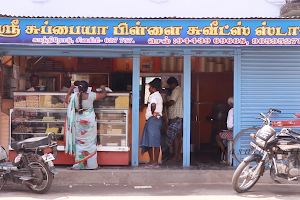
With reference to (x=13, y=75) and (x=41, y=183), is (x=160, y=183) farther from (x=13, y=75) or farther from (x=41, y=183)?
(x=13, y=75)

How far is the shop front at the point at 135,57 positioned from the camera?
704cm

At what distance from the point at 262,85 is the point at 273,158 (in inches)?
75.8

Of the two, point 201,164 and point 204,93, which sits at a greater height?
point 204,93

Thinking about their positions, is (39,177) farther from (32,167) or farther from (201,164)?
(201,164)

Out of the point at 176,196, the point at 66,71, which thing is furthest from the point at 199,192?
the point at 66,71

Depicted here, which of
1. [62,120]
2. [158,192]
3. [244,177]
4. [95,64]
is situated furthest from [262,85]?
[95,64]

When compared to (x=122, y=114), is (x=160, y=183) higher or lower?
lower

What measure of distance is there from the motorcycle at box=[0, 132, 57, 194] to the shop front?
1.48 m

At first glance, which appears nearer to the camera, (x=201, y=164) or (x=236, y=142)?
(x=236, y=142)

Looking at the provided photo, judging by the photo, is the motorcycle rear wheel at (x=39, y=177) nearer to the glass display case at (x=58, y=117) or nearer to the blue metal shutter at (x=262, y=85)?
the glass display case at (x=58, y=117)

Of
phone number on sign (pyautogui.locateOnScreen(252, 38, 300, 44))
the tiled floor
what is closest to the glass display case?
the tiled floor

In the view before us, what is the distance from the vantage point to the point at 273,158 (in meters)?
6.31

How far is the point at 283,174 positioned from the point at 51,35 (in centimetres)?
470
